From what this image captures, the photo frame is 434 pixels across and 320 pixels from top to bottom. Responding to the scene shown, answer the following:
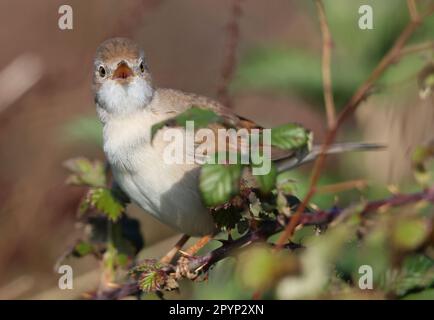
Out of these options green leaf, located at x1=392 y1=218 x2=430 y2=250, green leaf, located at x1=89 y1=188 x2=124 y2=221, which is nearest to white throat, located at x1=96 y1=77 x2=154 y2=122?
green leaf, located at x1=89 y1=188 x2=124 y2=221

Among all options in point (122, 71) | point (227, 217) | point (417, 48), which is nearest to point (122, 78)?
point (122, 71)

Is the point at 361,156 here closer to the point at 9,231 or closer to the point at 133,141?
the point at 133,141

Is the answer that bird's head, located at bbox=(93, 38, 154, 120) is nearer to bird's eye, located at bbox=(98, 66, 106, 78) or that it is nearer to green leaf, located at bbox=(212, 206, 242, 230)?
bird's eye, located at bbox=(98, 66, 106, 78)

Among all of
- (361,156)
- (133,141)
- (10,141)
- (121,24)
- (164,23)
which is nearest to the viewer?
(133,141)

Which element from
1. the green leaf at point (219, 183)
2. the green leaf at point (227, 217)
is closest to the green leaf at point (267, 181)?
the green leaf at point (219, 183)

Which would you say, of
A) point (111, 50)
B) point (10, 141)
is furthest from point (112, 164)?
point (10, 141)
